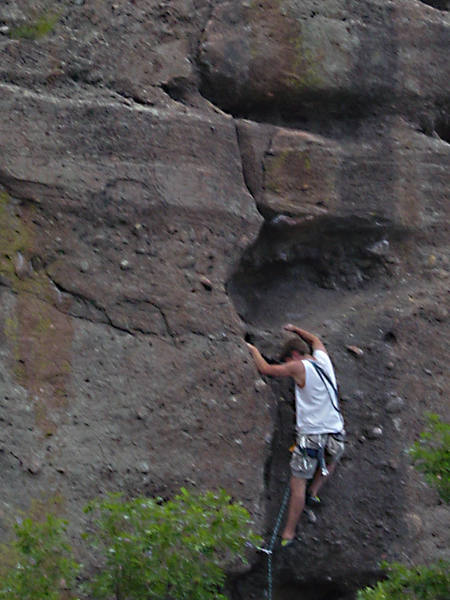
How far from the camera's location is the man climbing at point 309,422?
19.6 feet

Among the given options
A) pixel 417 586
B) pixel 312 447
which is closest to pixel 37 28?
pixel 312 447

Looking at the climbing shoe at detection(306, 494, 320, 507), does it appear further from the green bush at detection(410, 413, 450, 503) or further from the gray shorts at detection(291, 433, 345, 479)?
the green bush at detection(410, 413, 450, 503)

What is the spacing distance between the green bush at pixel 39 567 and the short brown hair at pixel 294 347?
191 cm

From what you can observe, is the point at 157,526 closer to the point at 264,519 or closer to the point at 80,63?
the point at 264,519

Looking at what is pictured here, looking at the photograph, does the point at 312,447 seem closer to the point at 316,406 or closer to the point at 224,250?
the point at 316,406

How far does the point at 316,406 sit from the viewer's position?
19.7 feet

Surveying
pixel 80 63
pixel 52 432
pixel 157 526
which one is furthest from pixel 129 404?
pixel 80 63

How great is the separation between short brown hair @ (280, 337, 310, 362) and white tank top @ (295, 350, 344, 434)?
0.09m

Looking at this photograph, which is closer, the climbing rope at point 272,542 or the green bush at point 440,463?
the green bush at point 440,463

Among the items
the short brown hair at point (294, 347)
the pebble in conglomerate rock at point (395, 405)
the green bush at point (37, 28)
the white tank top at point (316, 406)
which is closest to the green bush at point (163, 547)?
the white tank top at point (316, 406)

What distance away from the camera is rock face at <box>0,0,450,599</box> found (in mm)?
5746

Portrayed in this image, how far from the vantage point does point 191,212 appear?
611cm

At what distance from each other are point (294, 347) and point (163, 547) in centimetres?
181

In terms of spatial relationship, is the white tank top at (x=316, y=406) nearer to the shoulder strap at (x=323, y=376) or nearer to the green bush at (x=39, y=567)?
the shoulder strap at (x=323, y=376)
